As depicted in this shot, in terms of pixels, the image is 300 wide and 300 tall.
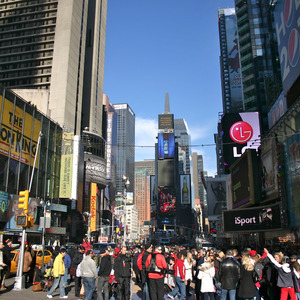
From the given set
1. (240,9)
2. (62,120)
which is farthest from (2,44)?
(240,9)

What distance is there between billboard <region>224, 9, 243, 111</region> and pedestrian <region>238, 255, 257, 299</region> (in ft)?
407

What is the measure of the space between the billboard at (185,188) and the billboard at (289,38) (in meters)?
158

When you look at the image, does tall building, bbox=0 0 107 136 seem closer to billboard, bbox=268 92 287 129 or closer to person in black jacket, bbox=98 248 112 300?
billboard, bbox=268 92 287 129

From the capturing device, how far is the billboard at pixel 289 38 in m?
30.3

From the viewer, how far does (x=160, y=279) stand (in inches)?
376

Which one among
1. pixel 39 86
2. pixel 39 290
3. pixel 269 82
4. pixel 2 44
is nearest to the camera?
pixel 39 290

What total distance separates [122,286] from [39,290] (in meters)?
4.38

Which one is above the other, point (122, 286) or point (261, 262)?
point (261, 262)

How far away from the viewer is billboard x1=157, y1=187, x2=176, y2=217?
618 feet

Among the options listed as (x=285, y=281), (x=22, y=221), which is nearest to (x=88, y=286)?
(x=22, y=221)

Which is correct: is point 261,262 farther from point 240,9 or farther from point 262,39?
point 240,9

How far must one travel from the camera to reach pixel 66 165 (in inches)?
2199

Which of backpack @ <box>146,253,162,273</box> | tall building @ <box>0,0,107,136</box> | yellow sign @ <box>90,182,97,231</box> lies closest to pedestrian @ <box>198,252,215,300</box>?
backpack @ <box>146,253,162,273</box>

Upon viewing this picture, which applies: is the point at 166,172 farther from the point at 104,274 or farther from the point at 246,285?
the point at 246,285
